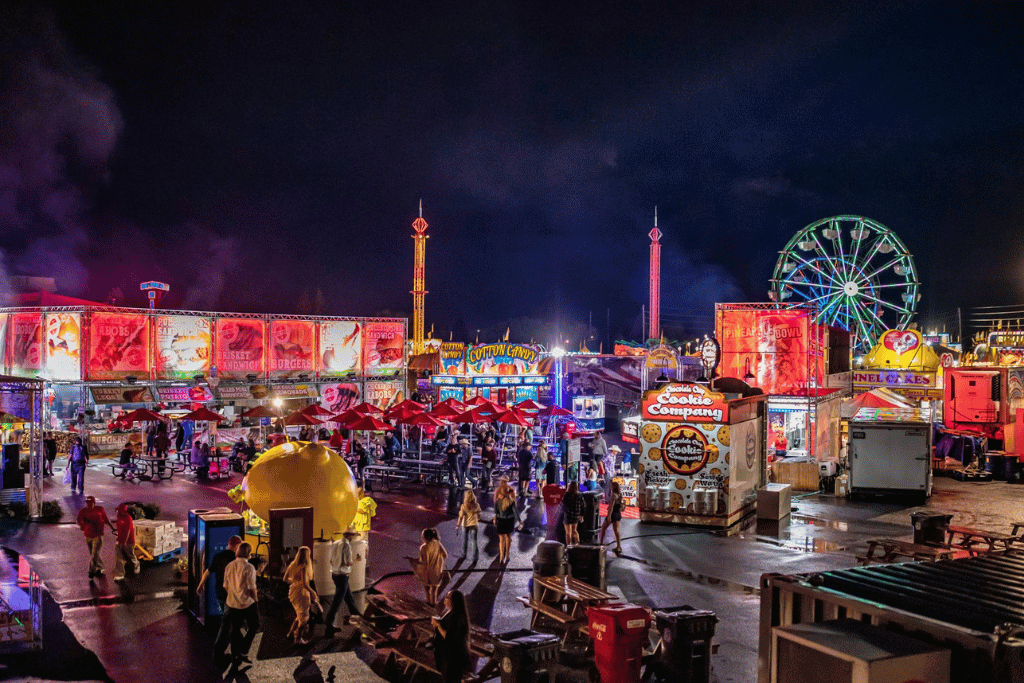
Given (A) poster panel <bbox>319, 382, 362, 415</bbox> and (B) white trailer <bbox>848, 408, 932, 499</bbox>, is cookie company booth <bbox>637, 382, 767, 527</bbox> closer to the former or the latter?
(B) white trailer <bbox>848, 408, 932, 499</bbox>

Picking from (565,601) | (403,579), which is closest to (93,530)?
(403,579)

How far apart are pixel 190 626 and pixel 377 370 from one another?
103 ft

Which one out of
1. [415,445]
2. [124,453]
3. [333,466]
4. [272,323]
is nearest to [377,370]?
[272,323]

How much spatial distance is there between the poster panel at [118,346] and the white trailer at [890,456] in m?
27.7

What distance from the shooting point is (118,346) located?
32.2 metres

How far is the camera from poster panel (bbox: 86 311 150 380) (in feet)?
103

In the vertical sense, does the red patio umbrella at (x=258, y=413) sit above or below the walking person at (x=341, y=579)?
above

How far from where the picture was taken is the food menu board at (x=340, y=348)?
3962 centimetres

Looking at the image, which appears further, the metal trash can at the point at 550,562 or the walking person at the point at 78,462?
the walking person at the point at 78,462

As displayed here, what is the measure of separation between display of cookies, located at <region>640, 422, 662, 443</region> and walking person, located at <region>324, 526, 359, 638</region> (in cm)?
875

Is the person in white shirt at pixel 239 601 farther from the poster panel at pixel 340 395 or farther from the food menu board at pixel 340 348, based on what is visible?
the food menu board at pixel 340 348

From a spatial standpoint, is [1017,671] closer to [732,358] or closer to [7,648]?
[7,648]

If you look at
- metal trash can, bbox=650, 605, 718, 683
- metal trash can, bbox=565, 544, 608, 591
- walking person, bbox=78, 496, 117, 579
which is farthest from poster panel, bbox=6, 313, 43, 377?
metal trash can, bbox=650, 605, 718, 683

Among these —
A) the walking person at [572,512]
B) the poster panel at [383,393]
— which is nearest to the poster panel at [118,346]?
the poster panel at [383,393]
